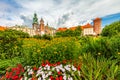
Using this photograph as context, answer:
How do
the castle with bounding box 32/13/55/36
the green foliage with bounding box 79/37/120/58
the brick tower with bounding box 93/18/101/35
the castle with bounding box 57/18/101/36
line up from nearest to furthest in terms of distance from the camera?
the green foliage with bounding box 79/37/120/58, the castle with bounding box 32/13/55/36, the brick tower with bounding box 93/18/101/35, the castle with bounding box 57/18/101/36

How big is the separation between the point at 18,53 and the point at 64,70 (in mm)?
5427

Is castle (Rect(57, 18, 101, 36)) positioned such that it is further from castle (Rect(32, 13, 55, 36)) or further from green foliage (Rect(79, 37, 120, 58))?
green foliage (Rect(79, 37, 120, 58))

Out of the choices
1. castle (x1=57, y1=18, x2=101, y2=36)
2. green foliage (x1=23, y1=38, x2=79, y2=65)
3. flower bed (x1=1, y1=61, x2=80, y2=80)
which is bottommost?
flower bed (x1=1, y1=61, x2=80, y2=80)

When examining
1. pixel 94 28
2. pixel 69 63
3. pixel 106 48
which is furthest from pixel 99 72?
pixel 94 28

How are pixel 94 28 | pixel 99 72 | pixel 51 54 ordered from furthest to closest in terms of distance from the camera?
pixel 94 28 → pixel 51 54 → pixel 99 72

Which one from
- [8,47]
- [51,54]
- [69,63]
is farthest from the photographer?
[8,47]

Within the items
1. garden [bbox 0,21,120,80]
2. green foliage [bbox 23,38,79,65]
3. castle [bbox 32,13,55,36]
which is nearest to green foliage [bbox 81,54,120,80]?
garden [bbox 0,21,120,80]

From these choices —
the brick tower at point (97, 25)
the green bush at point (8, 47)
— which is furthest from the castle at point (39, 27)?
the green bush at point (8, 47)

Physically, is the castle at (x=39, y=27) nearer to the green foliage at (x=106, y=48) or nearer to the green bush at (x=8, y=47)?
the green bush at (x=8, y=47)

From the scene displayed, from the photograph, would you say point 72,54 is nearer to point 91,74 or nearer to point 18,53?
point 91,74

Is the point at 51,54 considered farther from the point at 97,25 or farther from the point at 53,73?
the point at 97,25

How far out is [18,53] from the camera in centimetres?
848

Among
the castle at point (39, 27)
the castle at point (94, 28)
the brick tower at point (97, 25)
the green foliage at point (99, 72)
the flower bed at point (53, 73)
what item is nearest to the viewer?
the green foliage at point (99, 72)

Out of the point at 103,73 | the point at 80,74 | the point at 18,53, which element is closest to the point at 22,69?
the point at 80,74
